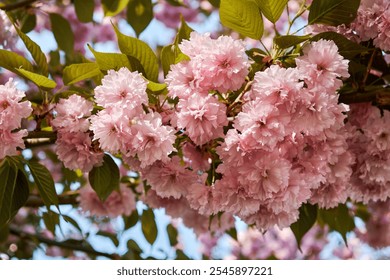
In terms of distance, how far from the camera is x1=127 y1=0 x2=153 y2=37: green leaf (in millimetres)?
1988

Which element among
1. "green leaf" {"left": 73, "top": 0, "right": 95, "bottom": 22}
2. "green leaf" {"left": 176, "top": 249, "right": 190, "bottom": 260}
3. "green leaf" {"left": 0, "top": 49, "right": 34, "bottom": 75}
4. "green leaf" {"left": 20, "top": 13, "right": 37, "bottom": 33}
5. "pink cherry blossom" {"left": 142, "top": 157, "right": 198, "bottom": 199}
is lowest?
"green leaf" {"left": 176, "top": 249, "right": 190, "bottom": 260}

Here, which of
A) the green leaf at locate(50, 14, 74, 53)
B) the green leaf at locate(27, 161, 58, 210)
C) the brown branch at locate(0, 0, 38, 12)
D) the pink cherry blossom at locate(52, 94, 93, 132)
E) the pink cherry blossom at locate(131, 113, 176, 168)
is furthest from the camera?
the green leaf at locate(50, 14, 74, 53)

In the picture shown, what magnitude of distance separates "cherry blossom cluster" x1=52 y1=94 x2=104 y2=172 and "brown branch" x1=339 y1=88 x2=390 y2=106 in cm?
56

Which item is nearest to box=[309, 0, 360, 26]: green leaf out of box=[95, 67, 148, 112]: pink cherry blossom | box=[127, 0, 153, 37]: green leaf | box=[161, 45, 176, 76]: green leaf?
box=[161, 45, 176, 76]: green leaf

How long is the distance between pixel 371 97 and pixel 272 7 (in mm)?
→ 328

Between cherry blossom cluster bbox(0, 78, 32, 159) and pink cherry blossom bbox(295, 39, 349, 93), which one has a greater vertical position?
pink cherry blossom bbox(295, 39, 349, 93)

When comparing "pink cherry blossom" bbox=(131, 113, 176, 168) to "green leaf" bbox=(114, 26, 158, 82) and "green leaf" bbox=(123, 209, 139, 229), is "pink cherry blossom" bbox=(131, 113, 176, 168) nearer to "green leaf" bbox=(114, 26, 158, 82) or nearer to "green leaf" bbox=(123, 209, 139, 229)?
"green leaf" bbox=(114, 26, 158, 82)

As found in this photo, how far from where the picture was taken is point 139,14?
1996 millimetres

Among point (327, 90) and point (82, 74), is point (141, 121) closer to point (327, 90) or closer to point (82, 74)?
point (82, 74)

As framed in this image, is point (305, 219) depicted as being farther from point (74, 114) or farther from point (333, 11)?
point (74, 114)

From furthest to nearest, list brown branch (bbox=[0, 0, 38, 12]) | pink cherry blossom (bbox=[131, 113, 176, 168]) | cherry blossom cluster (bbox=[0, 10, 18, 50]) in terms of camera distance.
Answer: cherry blossom cluster (bbox=[0, 10, 18, 50]), brown branch (bbox=[0, 0, 38, 12]), pink cherry blossom (bbox=[131, 113, 176, 168])

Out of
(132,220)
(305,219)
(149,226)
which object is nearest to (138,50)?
Result: (305,219)

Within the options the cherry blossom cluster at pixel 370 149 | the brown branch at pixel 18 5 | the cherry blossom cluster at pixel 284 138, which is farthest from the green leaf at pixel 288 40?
the brown branch at pixel 18 5

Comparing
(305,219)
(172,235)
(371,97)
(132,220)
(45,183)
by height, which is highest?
(371,97)
